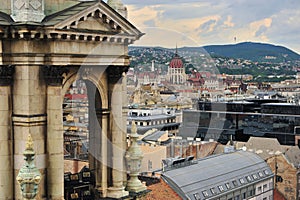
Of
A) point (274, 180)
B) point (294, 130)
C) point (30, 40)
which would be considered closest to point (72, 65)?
point (30, 40)

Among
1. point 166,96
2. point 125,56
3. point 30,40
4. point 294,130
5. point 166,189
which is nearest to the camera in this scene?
point 30,40

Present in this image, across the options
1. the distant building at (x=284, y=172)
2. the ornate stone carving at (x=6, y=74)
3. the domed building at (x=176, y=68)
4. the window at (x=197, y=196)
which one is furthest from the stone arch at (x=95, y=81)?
the distant building at (x=284, y=172)

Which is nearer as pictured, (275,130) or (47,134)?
(47,134)

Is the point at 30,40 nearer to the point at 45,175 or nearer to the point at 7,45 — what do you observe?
the point at 7,45

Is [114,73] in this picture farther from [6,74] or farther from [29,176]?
[29,176]

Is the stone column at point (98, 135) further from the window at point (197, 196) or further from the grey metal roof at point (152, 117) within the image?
the grey metal roof at point (152, 117)

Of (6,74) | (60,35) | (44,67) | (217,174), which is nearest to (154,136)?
(217,174)

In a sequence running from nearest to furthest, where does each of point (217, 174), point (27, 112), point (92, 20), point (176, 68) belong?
point (27, 112)
point (92, 20)
point (176, 68)
point (217, 174)
